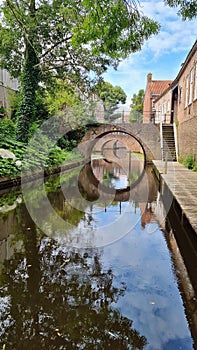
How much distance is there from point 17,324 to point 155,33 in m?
4.67

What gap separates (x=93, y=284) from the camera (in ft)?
12.4

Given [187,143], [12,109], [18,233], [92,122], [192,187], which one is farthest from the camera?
[92,122]

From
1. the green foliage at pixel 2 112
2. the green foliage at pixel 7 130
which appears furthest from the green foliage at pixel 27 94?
the green foliage at pixel 2 112

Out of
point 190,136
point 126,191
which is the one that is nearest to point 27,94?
point 126,191

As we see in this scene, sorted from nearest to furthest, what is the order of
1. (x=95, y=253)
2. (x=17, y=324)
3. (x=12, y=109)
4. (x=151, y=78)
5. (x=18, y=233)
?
(x=17, y=324) → (x=95, y=253) → (x=18, y=233) → (x=12, y=109) → (x=151, y=78)

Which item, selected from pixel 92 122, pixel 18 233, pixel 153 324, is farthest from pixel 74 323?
pixel 92 122

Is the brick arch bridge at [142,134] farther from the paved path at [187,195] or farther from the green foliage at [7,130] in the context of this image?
the paved path at [187,195]

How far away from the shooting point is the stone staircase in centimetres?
1859

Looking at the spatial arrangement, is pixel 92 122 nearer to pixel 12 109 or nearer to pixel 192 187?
pixel 12 109

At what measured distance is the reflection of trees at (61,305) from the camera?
2.72 meters

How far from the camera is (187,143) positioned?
1446 centimetres

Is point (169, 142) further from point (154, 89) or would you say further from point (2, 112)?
point (154, 89)

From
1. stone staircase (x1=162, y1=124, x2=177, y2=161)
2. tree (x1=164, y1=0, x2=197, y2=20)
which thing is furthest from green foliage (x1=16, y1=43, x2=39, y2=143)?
tree (x1=164, y1=0, x2=197, y2=20)

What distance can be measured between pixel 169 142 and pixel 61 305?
57.1ft
